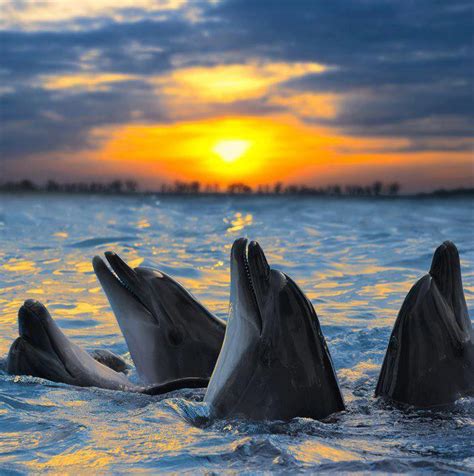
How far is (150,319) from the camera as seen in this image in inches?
275

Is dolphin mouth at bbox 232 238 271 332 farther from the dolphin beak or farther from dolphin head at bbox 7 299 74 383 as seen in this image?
dolphin head at bbox 7 299 74 383

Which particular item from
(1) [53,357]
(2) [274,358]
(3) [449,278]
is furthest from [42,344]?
(3) [449,278]

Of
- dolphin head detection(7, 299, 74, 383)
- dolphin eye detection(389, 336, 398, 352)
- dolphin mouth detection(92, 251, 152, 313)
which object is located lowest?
dolphin head detection(7, 299, 74, 383)

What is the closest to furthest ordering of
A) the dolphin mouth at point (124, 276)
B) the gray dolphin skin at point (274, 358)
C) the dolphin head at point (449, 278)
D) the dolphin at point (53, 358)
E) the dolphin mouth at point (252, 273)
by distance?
the gray dolphin skin at point (274, 358)
the dolphin mouth at point (252, 273)
the dolphin head at point (449, 278)
the dolphin at point (53, 358)
the dolphin mouth at point (124, 276)

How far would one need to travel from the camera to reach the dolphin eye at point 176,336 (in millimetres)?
6914

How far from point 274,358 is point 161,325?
1.68 m

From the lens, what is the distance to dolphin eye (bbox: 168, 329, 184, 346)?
6914 mm

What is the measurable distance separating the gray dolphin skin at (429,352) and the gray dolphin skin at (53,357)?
205 cm

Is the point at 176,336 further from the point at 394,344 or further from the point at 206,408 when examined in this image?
the point at 394,344

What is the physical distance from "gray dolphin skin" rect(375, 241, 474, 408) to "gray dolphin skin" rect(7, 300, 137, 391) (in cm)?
205

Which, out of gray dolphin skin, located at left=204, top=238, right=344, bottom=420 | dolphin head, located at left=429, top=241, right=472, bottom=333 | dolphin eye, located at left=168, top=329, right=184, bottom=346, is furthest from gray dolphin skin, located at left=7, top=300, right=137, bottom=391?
dolphin head, located at left=429, top=241, right=472, bottom=333

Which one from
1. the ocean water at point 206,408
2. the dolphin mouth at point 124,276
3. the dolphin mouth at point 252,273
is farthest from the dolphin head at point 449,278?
the dolphin mouth at point 124,276

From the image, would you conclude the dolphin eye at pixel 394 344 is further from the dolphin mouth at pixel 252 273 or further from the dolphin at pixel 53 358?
the dolphin at pixel 53 358

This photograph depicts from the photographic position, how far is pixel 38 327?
22.6ft
